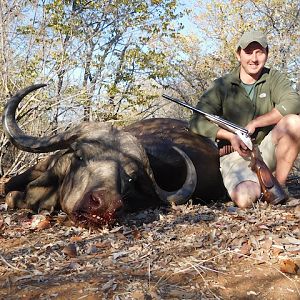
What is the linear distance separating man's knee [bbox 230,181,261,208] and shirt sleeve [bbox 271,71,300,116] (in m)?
0.93

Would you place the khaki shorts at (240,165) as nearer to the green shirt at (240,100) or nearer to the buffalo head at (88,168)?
the green shirt at (240,100)

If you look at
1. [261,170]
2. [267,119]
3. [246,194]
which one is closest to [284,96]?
[267,119]

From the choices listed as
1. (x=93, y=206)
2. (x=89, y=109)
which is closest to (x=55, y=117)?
(x=89, y=109)

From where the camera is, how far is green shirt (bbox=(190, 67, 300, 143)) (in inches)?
227

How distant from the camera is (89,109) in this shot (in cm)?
1031

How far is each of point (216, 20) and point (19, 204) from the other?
2408 centimetres

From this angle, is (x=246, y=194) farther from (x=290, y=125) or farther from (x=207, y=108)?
(x=207, y=108)

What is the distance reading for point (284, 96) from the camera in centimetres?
563

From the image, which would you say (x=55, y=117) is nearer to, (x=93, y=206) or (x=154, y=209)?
(x=154, y=209)

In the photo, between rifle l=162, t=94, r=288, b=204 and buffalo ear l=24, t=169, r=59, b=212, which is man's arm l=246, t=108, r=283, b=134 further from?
buffalo ear l=24, t=169, r=59, b=212

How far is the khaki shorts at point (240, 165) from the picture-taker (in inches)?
216

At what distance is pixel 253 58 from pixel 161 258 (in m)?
3.26

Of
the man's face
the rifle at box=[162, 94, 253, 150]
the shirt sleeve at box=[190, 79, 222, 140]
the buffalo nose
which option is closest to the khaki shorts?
the rifle at box=[162, 94, 253, 150]

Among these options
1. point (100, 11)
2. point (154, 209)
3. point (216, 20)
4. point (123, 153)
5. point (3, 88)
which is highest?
point (216, 20)
